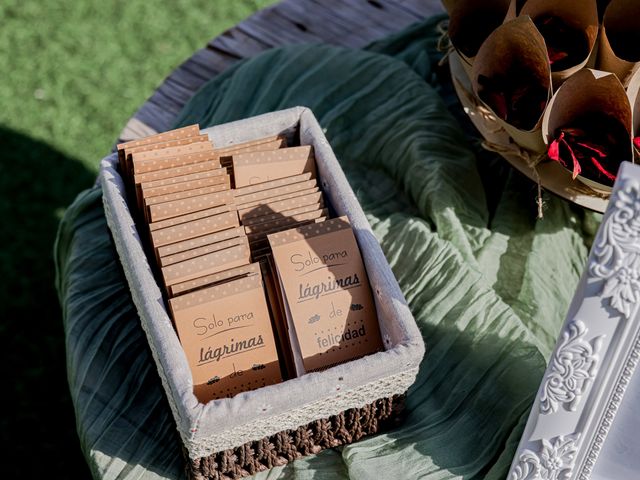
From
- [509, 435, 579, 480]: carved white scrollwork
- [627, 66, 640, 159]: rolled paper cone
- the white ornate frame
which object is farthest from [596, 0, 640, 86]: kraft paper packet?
[509, 435, 579, 480]: carved white scrollwork

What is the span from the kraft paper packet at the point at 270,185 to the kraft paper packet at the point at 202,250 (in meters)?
0.08

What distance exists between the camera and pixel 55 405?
5.63 ft

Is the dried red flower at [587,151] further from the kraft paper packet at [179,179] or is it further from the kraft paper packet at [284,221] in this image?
the kraft paper packet at [179,179]

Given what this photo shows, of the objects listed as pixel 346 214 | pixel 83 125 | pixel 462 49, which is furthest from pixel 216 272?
pixel 83 125

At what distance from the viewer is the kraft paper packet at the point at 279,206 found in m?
1.02

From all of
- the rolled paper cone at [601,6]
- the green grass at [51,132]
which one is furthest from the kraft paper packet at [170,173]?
→ the green grass at [51,132]

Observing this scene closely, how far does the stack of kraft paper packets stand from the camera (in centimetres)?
91

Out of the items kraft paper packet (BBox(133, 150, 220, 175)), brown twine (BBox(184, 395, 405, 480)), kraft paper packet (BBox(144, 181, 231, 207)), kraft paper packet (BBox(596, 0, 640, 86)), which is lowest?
brown twine (BBox(184, 395, 405, 480))

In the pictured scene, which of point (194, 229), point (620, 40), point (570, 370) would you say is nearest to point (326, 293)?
point (194, 229)

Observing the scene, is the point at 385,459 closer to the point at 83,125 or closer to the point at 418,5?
the point at 418,5

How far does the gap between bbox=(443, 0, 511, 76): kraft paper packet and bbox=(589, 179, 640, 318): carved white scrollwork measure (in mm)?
418

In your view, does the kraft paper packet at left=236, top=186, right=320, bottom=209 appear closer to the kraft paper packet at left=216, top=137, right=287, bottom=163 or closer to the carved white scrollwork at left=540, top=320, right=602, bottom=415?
the kraft paper packet at left=216, top=137, right=287, bottom=163

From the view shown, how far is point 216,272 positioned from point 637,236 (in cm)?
46

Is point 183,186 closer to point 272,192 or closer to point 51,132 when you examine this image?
point 272,192
